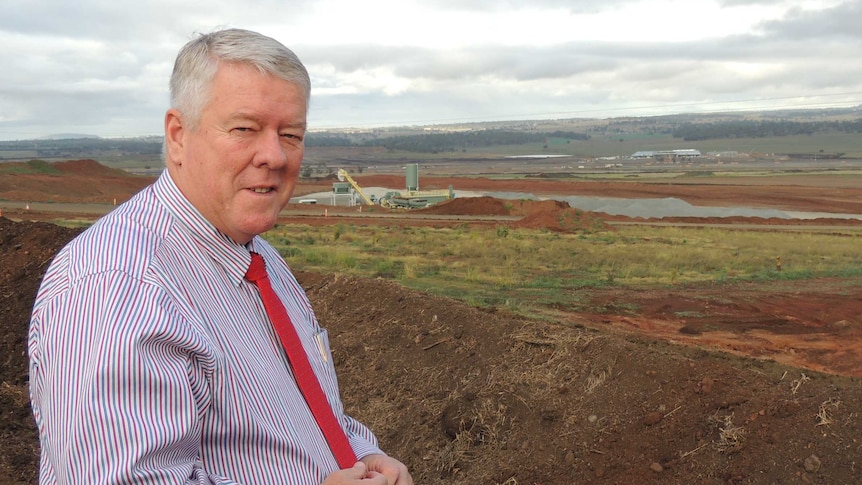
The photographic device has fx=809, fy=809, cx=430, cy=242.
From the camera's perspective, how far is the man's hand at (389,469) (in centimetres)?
214

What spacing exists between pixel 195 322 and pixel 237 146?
1.48ft

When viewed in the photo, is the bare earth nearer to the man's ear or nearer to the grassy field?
the grassy field

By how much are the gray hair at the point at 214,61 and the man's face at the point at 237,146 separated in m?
0.02

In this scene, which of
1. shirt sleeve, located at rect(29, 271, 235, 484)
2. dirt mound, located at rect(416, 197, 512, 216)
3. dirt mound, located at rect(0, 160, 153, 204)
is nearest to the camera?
shirt sleeve, located at rect(29, 271, 235, 484)

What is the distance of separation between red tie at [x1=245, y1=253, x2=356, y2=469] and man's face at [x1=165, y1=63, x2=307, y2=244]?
110mm

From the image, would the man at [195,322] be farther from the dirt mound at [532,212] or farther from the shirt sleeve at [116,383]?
the dirt mound at [532,212]

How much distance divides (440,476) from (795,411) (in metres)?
2.85

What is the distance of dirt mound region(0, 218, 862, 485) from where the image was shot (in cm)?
589

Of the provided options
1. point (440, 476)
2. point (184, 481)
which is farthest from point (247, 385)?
point (440, 476)

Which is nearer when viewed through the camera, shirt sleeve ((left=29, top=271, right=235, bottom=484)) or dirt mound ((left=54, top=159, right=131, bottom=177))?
shirt sleeve ((left=29, top=271, right=235, bottom=484))

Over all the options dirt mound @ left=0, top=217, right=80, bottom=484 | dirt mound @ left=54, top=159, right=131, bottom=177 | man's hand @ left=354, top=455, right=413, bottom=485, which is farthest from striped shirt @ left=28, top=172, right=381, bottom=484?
dirt mound @ left=54, top=159, right=131, bottom=177

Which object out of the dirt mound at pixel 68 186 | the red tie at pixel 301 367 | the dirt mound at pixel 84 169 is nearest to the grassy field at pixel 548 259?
the red tie at pixel 301 367

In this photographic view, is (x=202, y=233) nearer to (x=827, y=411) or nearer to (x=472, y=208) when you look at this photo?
(x=827, y=411)

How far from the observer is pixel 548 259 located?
69.0ft
